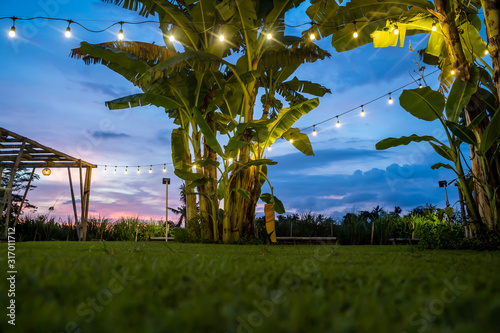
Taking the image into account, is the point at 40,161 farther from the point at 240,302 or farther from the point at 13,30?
the point at 240,302

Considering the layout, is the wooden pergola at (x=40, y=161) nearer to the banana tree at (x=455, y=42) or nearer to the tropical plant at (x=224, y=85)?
the tropical plant at (x=224, y=85)

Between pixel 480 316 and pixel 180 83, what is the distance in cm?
670

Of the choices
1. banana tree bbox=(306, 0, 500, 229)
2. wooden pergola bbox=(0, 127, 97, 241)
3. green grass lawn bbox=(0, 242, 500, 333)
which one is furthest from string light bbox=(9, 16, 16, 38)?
green grass lawn bbox=(0, 242, 500, 333)

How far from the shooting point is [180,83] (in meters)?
6.79

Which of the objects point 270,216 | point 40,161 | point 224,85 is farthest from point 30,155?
point 270,216

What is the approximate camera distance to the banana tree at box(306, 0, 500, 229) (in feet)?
13.5

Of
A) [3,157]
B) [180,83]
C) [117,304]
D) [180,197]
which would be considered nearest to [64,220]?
[3,157]

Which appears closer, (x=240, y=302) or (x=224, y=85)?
(x=240, y=302)

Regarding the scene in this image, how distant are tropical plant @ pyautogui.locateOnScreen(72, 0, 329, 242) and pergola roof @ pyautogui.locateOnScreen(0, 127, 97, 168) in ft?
9.33

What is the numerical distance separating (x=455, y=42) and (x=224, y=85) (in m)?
4.09

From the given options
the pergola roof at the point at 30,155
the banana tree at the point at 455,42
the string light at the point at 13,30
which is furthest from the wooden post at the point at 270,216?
the pergola roof at the point at 30,155

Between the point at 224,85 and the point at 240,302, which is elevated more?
the point at 224,85

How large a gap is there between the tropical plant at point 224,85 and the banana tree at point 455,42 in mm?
729

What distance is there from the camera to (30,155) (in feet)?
30.9
